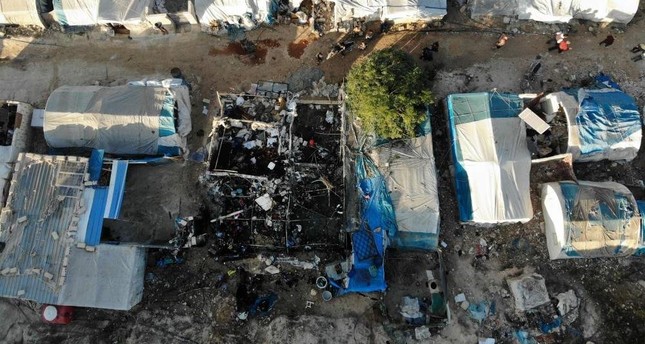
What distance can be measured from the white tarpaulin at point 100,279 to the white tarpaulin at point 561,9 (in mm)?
16398

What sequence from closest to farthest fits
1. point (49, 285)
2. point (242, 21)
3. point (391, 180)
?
point (49, 285), point (391, 180), point (242, 21)

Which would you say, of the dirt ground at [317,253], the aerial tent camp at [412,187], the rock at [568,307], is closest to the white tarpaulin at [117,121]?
the dirt ground at [317,253]

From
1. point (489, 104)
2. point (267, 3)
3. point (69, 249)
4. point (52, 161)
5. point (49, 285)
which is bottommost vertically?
point (49, 285)

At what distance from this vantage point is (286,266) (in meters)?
16.9

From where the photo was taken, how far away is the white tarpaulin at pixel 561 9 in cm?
1816

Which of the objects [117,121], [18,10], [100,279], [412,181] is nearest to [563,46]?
[412,181]

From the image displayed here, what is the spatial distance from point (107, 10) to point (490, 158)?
15.6m

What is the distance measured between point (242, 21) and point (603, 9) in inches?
565

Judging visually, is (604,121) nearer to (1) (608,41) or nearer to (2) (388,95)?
(1) (608,41)

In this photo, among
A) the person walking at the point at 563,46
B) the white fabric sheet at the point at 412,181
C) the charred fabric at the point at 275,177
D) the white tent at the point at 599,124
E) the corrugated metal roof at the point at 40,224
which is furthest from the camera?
the person walking at the point at 563,46

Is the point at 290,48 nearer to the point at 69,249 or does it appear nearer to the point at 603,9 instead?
the point at 69,249

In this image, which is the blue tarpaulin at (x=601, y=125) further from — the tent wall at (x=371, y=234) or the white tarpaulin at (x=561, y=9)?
the tent wall at (x=371, y=234)

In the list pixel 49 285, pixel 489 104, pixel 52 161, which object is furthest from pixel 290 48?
pixel 49 285

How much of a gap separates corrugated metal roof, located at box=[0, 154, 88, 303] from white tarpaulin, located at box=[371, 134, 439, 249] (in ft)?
34.7
